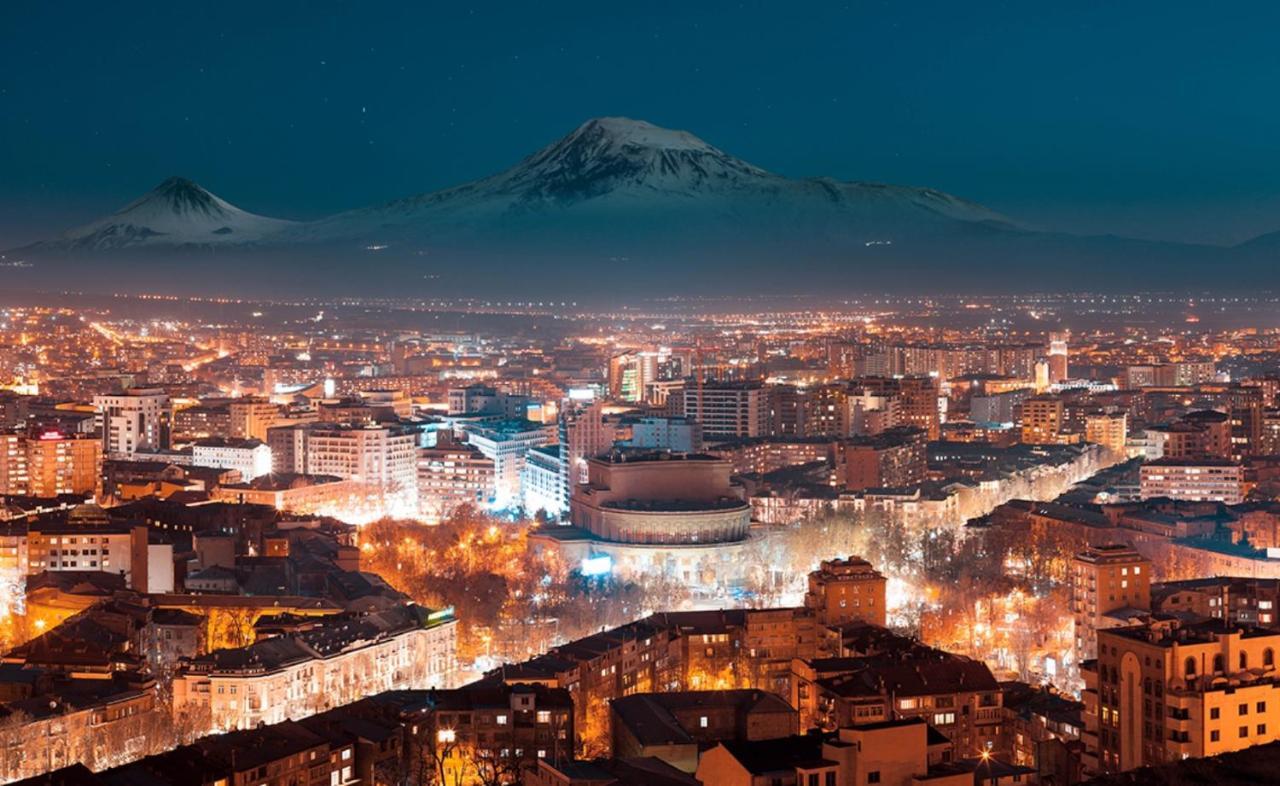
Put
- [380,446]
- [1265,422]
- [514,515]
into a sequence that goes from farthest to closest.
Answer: [1265,422] → [380,446] → [514,515]

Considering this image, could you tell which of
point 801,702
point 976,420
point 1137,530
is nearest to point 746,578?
point 1137,530

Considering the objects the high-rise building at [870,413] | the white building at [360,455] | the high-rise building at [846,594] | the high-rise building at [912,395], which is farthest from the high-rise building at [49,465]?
the high-rise building at [912,395]

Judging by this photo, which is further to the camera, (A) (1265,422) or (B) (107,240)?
(B) (107,240)

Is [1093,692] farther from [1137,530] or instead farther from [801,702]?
[1137,530]

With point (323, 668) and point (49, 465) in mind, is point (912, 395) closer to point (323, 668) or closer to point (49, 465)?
point (49, 465)

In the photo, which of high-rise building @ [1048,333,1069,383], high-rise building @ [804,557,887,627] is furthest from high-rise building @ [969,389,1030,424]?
high-rise building @ [804,557,887,627]

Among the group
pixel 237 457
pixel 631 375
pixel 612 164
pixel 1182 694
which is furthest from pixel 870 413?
pixel 612 164

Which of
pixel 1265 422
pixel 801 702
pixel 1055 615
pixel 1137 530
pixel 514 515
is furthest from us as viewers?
pixel 1265 422

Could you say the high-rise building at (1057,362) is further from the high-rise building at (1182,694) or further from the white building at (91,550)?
the high-rise building at (1182,694)
